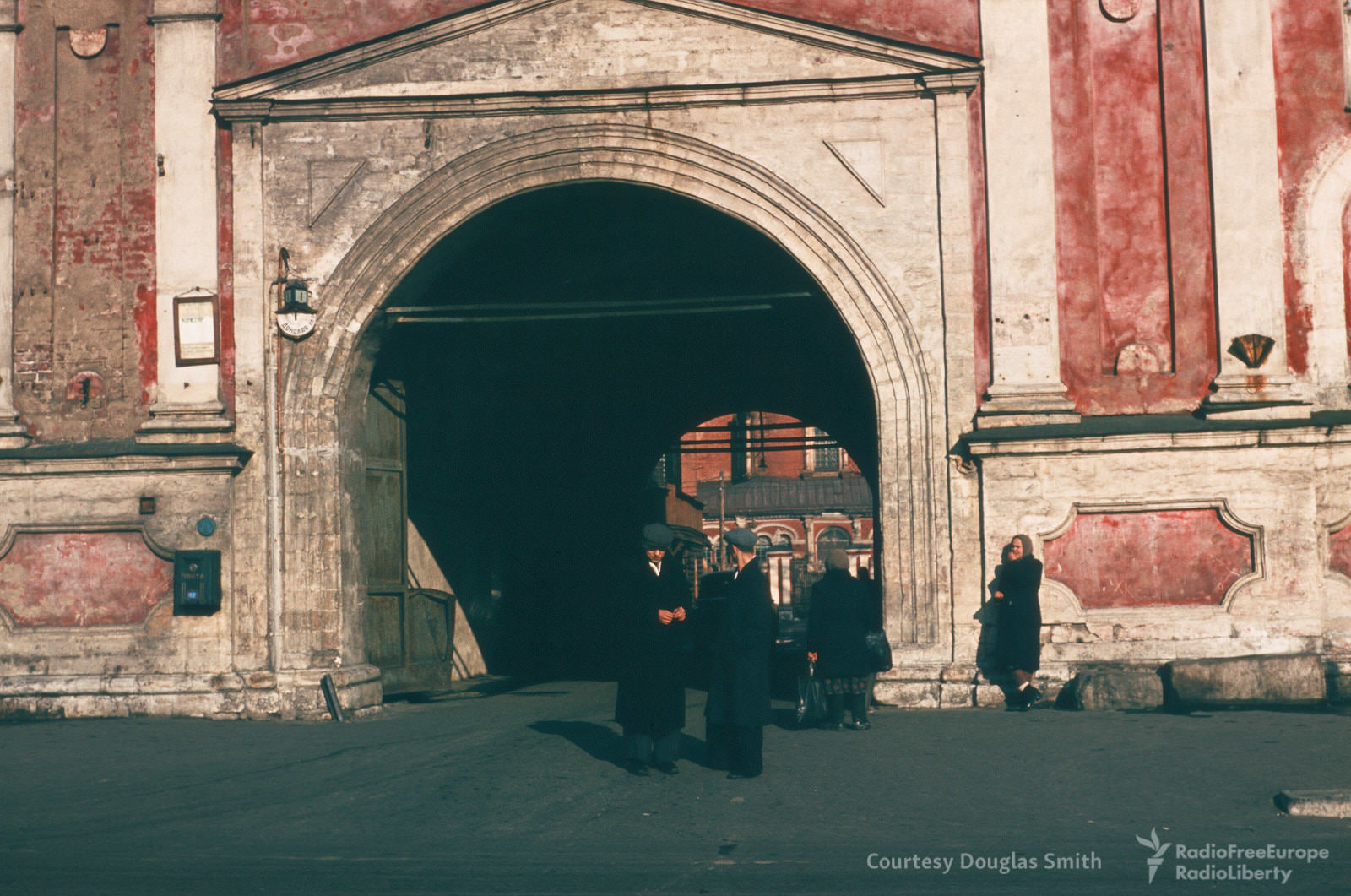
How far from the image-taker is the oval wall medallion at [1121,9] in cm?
1194

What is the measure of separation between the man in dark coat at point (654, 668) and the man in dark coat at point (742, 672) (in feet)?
0.85

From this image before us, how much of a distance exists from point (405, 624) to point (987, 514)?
601 cm

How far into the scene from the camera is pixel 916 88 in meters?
11.9

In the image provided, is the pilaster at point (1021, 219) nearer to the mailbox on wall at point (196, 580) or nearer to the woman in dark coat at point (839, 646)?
the woman in dark coat at point (839, 646)

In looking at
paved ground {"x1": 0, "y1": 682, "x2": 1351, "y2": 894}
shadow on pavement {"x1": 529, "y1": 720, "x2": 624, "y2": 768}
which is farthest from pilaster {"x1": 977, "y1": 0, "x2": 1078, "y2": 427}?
shadow on pavement {"x1": 529, "y1": 720, "x2": 624, "y2": 768}

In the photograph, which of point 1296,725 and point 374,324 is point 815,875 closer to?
point 1296,725

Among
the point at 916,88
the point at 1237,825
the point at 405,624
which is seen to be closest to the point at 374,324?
the point at 405,624

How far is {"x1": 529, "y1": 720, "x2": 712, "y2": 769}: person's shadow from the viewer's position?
905cm

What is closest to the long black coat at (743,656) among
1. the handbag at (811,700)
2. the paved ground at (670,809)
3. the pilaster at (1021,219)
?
the paved ground at (670,809)

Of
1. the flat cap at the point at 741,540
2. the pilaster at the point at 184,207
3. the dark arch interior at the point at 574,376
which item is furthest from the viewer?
the dark arch interior at the point at 574,376

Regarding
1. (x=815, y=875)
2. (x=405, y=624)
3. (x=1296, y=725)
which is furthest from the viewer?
(x=405, y=624)

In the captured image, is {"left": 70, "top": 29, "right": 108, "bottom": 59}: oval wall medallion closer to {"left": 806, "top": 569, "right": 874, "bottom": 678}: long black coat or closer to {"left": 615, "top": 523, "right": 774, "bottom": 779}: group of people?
{"left": 615, "top": 523, "right": 774, "bottom": 779}: group of people

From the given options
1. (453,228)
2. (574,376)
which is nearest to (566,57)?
(453,228)

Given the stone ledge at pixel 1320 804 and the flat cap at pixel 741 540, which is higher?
the flat cap at pixel 741 540
